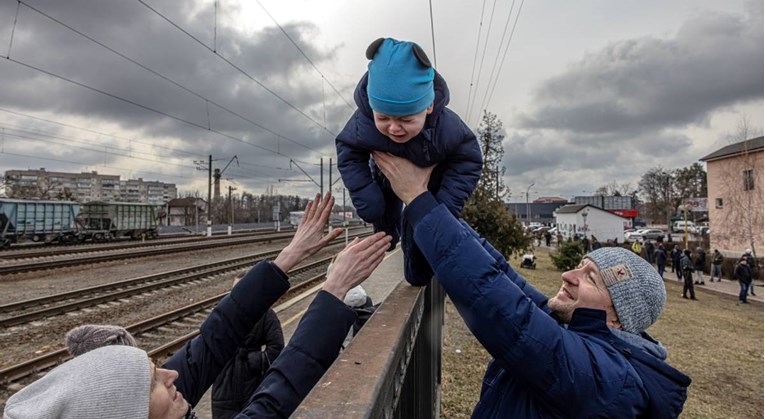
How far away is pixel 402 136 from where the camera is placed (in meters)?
1.83

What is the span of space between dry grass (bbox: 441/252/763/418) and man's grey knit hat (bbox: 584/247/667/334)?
159 inches

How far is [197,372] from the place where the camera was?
2.12 meters

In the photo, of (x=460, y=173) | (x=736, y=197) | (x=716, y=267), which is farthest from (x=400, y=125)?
(x=736, y=197)

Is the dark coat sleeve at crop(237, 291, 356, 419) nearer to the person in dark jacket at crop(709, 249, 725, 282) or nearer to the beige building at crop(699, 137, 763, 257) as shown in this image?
the person in dark jacket at crop(709, 249, 725, 282)

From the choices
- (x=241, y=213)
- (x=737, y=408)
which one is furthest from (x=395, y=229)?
(x=241, y=213)

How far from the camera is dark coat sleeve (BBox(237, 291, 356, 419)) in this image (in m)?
1.46

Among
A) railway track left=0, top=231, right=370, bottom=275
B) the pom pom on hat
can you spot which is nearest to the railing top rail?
the pom pom on hat

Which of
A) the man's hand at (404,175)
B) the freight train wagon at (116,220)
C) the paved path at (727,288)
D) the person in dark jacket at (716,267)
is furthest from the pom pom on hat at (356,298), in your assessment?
the freight train wagon at (116,220)

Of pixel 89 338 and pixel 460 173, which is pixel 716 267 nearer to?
pixel 460 173

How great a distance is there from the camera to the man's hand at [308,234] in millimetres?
2119

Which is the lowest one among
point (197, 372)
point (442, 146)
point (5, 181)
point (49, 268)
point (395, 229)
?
point (49, 268)

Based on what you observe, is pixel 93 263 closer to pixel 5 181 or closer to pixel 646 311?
pixel 646 311

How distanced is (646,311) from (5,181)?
201 ft

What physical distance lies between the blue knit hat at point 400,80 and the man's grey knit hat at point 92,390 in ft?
3.87
